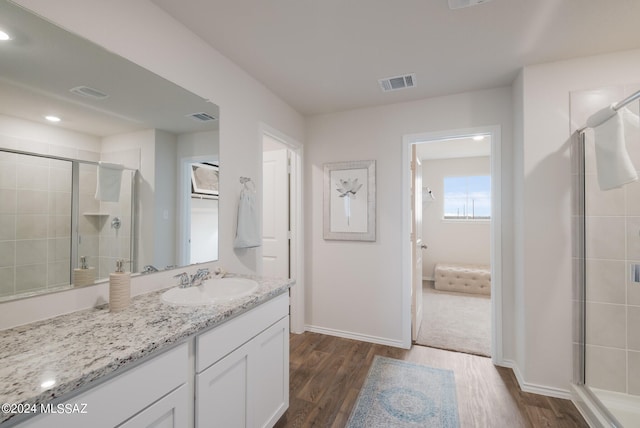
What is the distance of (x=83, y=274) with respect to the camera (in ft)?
4.07

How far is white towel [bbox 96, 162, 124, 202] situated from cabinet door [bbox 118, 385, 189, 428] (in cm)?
92

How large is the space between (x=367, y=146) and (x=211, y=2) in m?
1.86

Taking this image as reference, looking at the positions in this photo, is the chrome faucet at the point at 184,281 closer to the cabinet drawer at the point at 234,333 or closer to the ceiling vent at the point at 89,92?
the cabinet drawer at the point at 234,333

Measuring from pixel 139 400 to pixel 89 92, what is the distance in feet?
4.22

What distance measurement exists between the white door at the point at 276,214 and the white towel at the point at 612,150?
2.53 m

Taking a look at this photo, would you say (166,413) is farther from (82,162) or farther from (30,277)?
(82,162)

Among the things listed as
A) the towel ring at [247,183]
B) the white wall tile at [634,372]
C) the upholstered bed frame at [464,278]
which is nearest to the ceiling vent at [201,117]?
the towel ring at [247,183]

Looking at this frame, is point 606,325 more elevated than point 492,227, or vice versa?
point 492,227

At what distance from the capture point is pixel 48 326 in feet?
3.45

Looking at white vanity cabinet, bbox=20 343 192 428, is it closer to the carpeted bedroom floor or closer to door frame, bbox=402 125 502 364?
door frame, bbox=402 125 502 364

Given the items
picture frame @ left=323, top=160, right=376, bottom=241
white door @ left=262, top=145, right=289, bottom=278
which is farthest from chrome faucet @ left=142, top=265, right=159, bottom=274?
picture frame @ left=323, top=160, right=376, bottom=241

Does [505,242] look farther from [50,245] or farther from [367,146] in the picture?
[50,245]

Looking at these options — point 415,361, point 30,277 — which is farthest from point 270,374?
point 415,361

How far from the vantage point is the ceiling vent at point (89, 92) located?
1.24 metres
